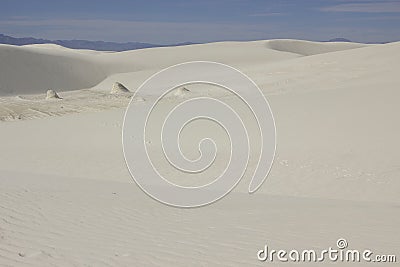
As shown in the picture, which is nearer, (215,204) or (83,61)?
(215,204)

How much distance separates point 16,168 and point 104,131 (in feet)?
14.4

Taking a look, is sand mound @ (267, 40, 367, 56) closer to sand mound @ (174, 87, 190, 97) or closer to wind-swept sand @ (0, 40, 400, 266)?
wind-swept sand @ (0, 40, 400, 266)

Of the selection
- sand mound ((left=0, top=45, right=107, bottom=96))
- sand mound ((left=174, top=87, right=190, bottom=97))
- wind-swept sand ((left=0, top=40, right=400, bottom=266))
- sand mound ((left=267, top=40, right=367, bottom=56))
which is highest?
sand mound ((left=267, top=40, right=367, bottom=56))

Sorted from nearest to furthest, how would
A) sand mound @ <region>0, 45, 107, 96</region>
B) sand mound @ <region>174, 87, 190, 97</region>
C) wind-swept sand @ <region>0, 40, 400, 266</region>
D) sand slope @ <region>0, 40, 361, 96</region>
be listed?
wind-swept sand @ <region>0, 40, 400, 266</region> → sand mound @ <region>174, 87, 190, 97</region> → sand mound @ <region>0, 45, 107, 96</region> → sand slope @ <region>0, 40, 361, 96</region>

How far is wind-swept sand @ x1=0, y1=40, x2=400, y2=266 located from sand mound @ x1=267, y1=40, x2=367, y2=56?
5309 centimetres

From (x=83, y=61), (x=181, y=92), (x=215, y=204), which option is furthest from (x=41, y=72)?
(x=215, y=204)

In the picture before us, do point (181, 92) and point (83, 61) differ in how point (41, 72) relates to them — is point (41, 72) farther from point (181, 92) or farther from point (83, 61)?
point (181, 92)

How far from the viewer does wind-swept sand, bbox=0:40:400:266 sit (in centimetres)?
527

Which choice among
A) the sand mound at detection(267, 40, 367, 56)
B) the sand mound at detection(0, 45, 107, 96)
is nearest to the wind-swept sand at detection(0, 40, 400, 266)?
the sand mound at detection(0, 45, 107, 96)

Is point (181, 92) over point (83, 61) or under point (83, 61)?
under

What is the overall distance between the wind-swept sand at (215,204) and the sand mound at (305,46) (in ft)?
174

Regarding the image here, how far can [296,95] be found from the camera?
19.4 meters

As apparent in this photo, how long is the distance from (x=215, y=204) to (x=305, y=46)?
7570 centimetres

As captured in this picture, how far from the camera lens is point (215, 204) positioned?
813 centimetres
